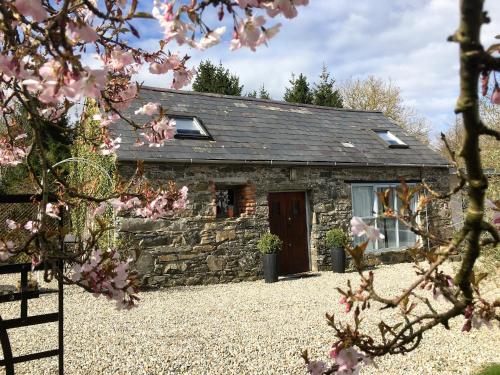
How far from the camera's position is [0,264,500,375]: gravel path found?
451 cm

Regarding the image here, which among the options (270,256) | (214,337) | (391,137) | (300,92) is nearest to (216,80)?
(300,92)

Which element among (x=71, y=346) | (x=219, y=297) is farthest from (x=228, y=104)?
(x=71, y=346)

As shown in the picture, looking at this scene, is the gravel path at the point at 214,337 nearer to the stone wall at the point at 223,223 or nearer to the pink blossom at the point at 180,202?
the stone wall at the point at 223,223

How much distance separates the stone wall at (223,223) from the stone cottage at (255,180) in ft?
0.07

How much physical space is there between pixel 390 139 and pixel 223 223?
675 centimetres

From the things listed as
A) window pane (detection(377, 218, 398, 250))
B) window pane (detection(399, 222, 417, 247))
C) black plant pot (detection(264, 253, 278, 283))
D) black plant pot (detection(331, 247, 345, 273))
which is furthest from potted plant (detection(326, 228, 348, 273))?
window pane (detection(399, 222, 417, 247))

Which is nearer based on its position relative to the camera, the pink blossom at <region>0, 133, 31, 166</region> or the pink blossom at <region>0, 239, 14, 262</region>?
the pink blossom at <region>0, 239, 14, 262</region>

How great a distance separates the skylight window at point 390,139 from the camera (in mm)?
13507

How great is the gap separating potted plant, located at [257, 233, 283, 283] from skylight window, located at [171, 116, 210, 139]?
8.89 feet

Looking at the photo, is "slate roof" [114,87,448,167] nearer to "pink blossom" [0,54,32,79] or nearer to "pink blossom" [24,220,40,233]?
"pink blossom" [24,220,40,233]

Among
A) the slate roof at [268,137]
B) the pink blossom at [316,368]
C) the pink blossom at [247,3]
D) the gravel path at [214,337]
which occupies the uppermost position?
the slate roof at [268,137]

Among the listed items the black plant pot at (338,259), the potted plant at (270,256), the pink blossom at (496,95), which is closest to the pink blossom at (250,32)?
the pink blossom at (496,95)

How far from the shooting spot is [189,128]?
10727 millimetres

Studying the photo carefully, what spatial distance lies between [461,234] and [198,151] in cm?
877
